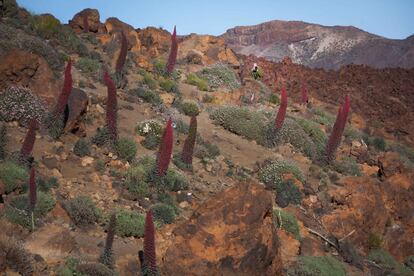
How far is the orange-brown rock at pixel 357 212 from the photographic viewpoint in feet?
40.9

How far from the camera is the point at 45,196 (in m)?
8.95

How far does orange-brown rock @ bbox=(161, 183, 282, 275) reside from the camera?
7316 mm

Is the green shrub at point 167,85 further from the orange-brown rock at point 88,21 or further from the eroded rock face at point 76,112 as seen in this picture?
the eroded rock face at point 76,112

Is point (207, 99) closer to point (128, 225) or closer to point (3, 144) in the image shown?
point (3, 144)

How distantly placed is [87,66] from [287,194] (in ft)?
34.0

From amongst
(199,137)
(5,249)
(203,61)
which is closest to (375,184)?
(199,137)

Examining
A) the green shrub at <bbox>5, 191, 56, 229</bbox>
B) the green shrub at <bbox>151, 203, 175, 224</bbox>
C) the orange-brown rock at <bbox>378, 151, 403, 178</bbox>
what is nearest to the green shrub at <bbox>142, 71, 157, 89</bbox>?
the orange-brown rock at <bbox>378, 151, 403, 178</bbox>

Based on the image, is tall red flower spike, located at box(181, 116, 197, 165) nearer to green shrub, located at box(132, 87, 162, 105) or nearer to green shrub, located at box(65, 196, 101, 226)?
green shrub, located at box(65, 196, 101, 226)

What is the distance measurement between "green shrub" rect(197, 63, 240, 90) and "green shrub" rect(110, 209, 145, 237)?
620 inches

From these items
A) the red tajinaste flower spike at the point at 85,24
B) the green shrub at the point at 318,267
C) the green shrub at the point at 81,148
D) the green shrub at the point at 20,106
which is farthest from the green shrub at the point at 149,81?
the green shrub at the point at 318,267

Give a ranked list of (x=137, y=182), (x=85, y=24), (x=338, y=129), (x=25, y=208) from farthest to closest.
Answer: (x=85, y=24) → (x=338, y=129) → (x=137, y=182) → (x=25, y=208)

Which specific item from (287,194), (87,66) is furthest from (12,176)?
(87,66)

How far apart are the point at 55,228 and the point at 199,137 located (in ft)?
27.1

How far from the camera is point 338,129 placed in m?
16.6
